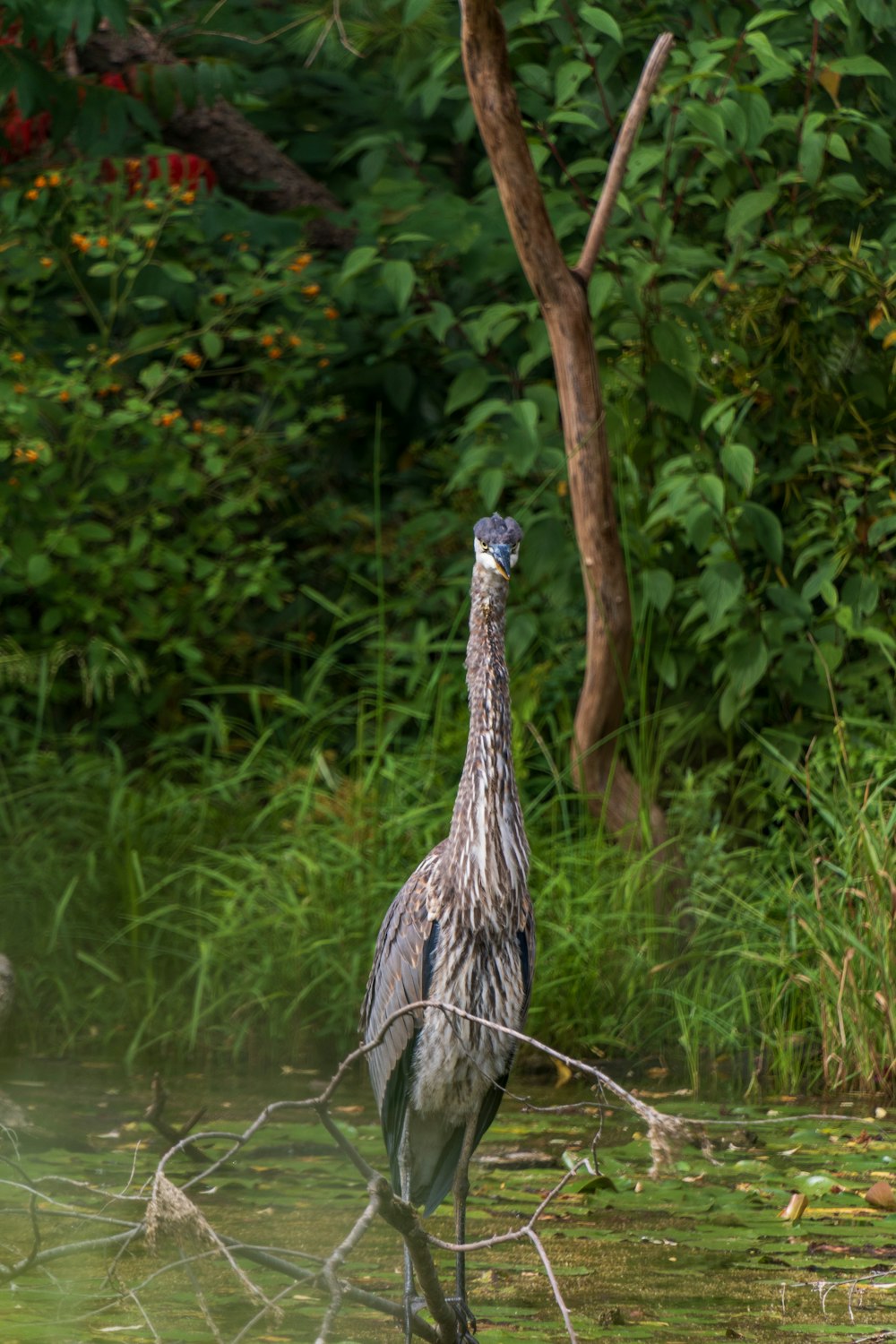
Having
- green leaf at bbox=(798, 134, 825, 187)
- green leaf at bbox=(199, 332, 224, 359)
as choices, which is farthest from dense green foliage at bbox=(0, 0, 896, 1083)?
green leaf at bbox=(199, 332, 224, 359)

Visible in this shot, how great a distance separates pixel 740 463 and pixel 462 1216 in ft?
9.31

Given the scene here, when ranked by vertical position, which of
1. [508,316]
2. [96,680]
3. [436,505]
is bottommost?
[96,680]

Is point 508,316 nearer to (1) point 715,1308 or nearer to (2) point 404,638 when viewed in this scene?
(2) point 404,638

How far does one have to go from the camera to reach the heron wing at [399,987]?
3.50 metres

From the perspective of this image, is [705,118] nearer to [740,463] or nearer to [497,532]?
[740,463]

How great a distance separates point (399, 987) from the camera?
3.56 meters

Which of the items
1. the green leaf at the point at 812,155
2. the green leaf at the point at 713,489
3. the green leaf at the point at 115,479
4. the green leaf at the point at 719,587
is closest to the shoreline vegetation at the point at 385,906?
the green leaf at the point at 719,587

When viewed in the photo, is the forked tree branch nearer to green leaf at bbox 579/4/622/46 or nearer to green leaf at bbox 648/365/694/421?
green leaf at bbox 579/4/622/46

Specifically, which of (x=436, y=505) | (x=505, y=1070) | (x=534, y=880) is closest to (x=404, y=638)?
(x=436, y=505)

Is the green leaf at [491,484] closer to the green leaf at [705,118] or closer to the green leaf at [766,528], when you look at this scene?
the green leaf at [766,528]

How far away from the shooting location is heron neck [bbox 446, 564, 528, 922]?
3.47 m

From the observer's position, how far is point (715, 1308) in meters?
3.38

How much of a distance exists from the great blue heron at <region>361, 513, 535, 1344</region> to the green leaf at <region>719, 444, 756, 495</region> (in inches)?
80.8

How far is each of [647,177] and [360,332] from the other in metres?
1.52
